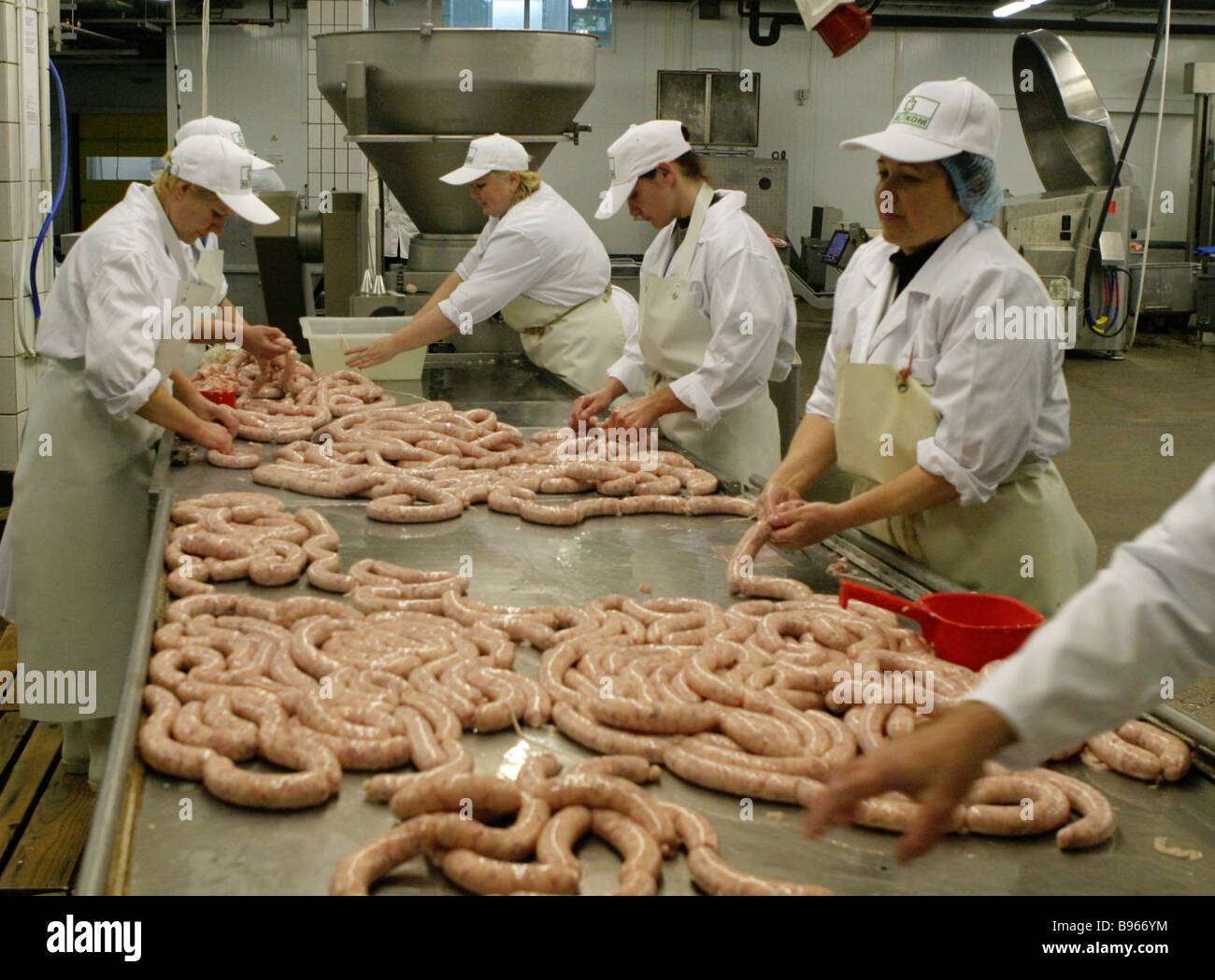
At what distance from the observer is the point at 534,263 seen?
17.2 ft

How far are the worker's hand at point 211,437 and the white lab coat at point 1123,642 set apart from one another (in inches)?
120

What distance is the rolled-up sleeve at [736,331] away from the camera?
13.0 ft


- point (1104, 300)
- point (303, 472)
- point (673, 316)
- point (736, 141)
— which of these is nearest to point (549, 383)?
point (673, 316)

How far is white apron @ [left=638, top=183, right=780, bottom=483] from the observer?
424cm

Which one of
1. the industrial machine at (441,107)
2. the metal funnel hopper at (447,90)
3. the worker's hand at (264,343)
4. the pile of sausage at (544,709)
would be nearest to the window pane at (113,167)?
the industrial machine at (441,107)

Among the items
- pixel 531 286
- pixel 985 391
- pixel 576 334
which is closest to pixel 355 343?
pixel 531 286

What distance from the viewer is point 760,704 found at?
2129 mm

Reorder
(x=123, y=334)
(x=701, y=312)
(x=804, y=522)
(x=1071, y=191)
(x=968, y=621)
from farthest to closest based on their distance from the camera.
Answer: (x=1071, y=191), (x=701, y=312), (x=123, y=334), (x=804, y=522), (x=968, y=621)

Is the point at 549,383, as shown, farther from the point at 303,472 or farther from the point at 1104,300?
the point at 1104,300

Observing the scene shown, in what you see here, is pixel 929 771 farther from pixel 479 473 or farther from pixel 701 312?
pixel 701 312

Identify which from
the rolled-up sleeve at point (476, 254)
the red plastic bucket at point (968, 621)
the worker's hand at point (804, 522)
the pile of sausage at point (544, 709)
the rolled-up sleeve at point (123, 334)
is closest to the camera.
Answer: the pile of sausage at point (544, 709)

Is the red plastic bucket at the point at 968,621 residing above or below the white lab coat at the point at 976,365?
below

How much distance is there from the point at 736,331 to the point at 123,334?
191cm

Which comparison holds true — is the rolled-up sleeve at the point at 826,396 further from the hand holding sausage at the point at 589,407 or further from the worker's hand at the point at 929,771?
the worker's hand at the point at 929,771
